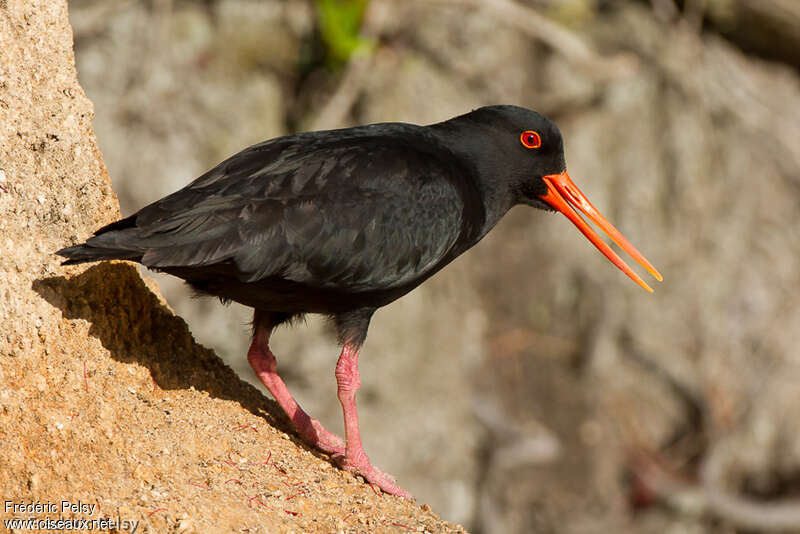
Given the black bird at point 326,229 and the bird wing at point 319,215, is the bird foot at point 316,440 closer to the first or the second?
the black bird at point 326,229

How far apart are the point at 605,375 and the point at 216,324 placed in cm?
485

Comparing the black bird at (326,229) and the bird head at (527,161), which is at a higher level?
the bird head at (527,161)

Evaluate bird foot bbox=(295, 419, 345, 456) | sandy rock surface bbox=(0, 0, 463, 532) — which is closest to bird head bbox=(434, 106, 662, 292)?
bird foot bbox=(295, 419, 345, 456)

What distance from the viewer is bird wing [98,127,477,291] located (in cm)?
448

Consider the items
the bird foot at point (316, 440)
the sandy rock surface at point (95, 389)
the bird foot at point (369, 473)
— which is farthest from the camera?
the bird foot at point (316, 440)

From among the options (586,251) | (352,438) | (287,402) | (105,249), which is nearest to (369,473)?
(352,438)

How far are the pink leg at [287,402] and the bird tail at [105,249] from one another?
128 cm

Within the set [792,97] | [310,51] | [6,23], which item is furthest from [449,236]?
[792,97]

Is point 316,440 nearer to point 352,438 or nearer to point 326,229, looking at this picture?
point 352,438

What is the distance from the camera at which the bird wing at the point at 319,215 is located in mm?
4480

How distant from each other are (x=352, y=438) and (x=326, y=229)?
1.06 metres

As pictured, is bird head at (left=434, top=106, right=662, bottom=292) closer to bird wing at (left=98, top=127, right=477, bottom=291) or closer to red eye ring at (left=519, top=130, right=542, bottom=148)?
red eye ring at (left=519, top=130, right=542, bottom=148)

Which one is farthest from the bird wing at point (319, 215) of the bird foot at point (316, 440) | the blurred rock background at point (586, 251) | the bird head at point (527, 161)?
the blurred rock background at point (586, 251)

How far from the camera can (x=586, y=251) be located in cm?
1265
